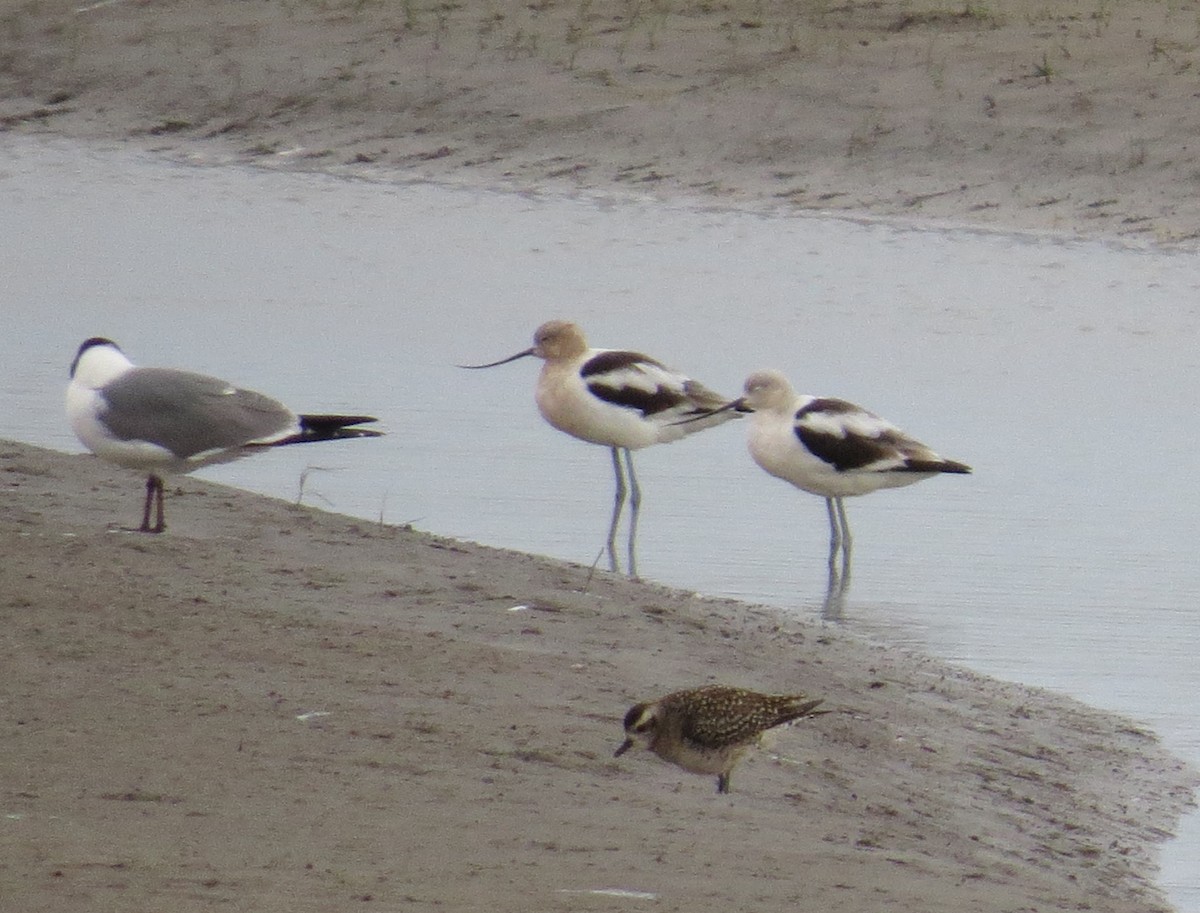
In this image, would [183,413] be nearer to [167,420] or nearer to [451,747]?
[167,420]

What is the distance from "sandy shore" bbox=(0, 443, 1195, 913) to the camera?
421 centimetres

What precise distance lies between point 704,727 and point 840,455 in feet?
13.1

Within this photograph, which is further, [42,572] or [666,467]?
[666,467]

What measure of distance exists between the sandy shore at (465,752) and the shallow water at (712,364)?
395 millimetres

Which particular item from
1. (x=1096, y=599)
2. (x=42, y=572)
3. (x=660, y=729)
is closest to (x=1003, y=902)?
(x=660, y=729)

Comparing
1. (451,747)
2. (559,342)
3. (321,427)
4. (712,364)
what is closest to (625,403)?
(559,342)

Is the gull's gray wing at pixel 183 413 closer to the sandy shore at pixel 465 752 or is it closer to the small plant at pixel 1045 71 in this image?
the sandy shore at pixel 465 752

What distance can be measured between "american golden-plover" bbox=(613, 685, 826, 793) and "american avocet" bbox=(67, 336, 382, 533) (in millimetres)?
2509

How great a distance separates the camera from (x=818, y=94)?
1556 centimetres

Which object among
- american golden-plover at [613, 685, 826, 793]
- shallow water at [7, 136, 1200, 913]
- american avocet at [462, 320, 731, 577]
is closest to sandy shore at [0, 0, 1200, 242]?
shallow water at [7, 136, 1200, 913]

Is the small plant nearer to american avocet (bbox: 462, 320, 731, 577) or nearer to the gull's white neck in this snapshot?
american avocet (bbox: 462, 320, 731, 577)

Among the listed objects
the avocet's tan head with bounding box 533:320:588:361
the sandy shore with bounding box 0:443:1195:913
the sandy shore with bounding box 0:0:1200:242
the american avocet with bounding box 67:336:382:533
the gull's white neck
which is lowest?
the sandy shore with bounding box 0:443:1195:913

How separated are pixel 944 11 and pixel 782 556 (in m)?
9.06

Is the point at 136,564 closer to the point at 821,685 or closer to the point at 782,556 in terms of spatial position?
the point at 821,685
